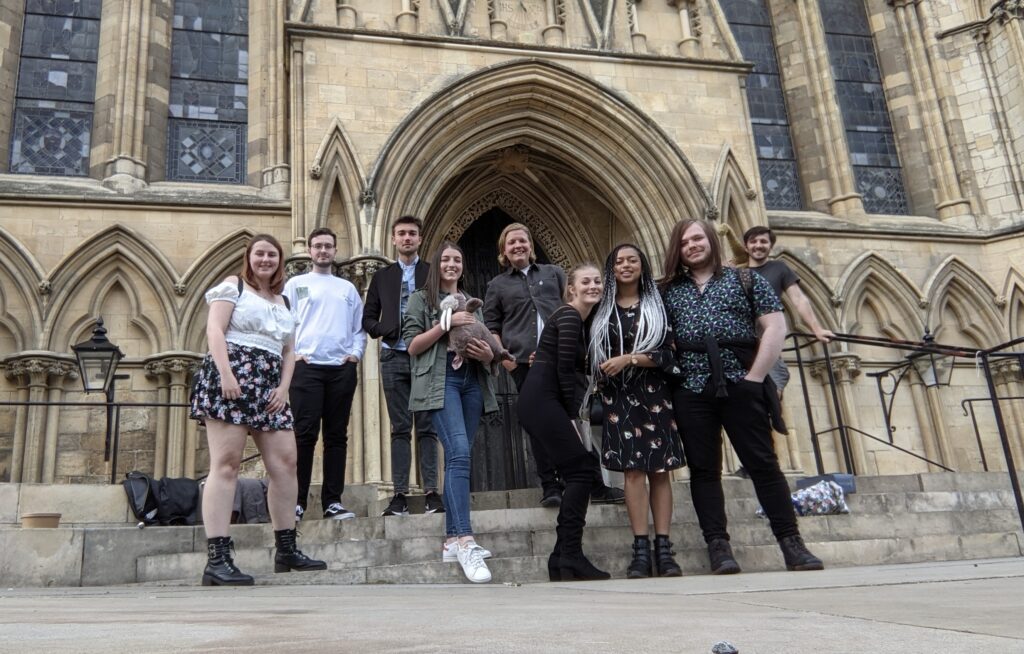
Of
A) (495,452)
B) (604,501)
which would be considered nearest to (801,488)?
(604,501)

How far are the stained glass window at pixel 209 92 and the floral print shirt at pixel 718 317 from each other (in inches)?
321

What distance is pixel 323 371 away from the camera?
4832 mm

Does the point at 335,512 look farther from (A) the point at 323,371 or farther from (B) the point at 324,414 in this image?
(A) the point at 323,371

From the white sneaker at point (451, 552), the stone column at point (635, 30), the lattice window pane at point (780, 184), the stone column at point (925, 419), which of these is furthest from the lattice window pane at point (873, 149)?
the white sneaker at point (451, 552)

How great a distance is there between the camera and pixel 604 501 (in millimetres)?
5102

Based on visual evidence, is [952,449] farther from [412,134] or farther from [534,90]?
[412,134]

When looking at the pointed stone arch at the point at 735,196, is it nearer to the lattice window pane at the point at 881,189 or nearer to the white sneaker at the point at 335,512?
the lattice window pane at the point at 881,189

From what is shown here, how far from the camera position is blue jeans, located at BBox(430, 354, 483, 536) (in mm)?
3979

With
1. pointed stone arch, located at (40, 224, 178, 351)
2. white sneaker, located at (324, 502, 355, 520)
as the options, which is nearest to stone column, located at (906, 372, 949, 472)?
white sneaker, located at (324, 502, 355, 520)

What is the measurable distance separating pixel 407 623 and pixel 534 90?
9446mm

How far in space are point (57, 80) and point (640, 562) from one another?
33.4 feet

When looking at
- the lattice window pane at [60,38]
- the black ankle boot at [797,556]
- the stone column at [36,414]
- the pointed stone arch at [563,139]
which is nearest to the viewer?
the black ankle boot at [797,556]

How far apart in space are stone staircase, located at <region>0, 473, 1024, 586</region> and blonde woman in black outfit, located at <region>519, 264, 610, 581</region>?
12.4 inches

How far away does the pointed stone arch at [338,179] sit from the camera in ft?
29.9
